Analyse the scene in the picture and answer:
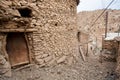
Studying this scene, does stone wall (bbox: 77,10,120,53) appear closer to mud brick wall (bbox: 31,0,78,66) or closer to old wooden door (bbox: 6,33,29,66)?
mud brick wall (bbox: 31,0,78,66)

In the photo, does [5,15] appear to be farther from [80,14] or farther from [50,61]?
[80,14]

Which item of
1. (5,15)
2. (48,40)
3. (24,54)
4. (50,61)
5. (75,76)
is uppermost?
(5,15)

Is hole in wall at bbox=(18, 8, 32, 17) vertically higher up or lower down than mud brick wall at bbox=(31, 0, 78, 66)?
higher up

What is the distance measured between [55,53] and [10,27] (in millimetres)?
2033

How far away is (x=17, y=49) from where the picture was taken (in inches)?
185

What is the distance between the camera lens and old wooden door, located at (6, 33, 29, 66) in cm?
452

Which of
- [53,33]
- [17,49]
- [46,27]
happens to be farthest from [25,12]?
[53,33]

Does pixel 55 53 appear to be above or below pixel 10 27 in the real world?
below

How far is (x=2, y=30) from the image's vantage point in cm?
402

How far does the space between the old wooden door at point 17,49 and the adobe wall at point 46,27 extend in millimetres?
197

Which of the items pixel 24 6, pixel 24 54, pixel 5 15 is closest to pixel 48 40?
pixel 24 54

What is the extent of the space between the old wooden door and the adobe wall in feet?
0.65

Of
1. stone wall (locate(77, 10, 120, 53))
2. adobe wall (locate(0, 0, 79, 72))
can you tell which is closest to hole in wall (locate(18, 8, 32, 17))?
adobe wall (locate(0, 0, 79, 72))

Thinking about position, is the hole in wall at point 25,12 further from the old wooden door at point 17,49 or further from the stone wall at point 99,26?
the stone wall at point 99,26
